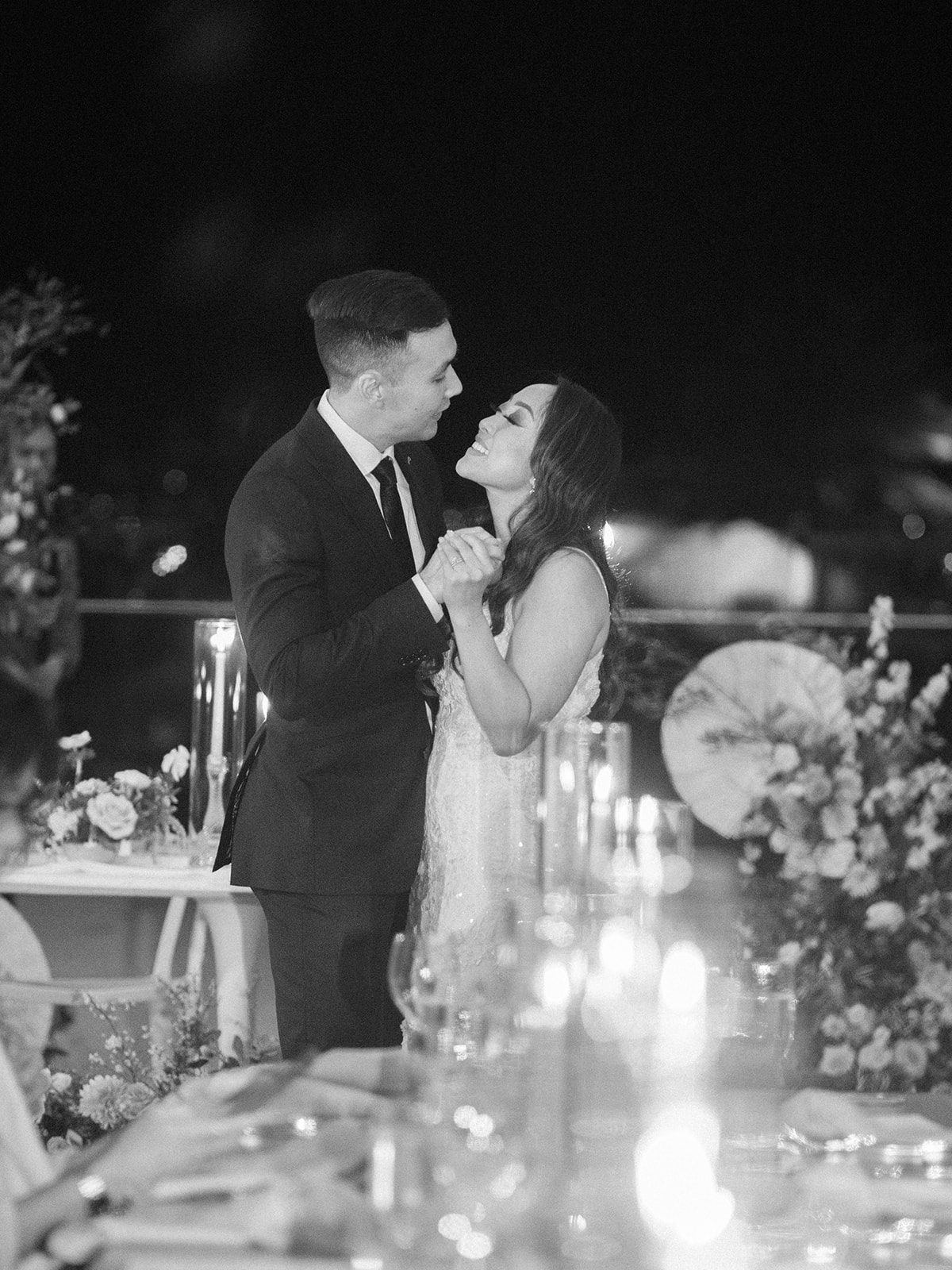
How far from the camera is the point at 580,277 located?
27.2 ft

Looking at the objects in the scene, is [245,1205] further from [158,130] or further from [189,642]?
[189,642]

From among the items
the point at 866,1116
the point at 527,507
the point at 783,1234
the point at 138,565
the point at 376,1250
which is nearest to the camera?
the point at 376,1250

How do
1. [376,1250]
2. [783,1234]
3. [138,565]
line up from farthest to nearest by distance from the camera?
[138,565], [783,1234], [376,1250]

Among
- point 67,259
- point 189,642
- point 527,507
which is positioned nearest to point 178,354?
point 67,259

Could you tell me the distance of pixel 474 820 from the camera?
2.80 m

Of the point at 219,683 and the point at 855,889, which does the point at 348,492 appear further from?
the point at 219,683

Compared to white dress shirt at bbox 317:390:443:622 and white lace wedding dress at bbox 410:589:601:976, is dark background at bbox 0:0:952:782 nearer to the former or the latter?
white dress shirt at bbox 317:390:443:622

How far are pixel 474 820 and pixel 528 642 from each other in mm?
351

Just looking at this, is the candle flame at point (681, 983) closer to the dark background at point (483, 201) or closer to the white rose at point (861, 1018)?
the white rose at point (861, 1018)

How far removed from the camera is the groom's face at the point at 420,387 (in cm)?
298

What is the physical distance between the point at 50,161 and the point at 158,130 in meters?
0.52

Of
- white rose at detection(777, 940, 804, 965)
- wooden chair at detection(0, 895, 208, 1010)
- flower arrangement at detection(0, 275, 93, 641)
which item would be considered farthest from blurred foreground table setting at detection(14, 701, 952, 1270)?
wooden chair at detection(0, 895, 208, 1010)

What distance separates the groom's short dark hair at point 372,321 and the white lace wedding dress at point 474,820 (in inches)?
21.7

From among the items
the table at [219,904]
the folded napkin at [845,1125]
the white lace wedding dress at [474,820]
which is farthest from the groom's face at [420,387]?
the folded napkin at [845,1125]
